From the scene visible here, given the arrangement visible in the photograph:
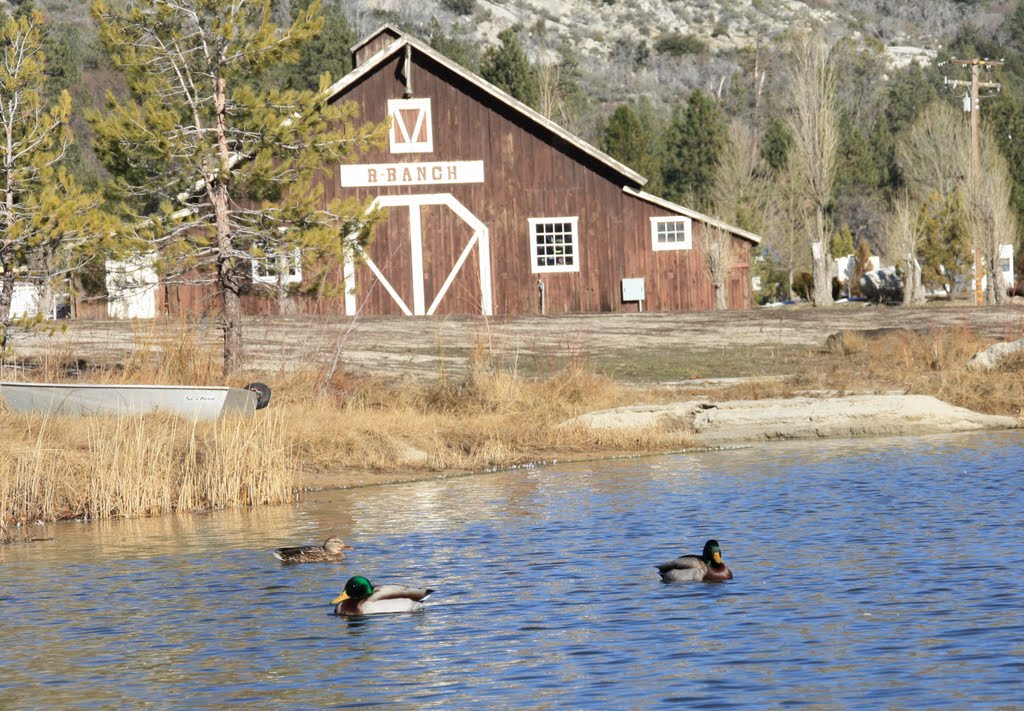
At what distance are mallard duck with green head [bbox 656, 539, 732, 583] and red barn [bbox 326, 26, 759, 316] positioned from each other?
99.9ft

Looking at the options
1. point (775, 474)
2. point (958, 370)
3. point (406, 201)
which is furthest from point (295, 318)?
point (775, 474)

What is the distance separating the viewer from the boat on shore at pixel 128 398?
23547mm

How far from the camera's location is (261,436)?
2166 cm

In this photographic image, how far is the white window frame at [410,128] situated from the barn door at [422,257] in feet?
4.52

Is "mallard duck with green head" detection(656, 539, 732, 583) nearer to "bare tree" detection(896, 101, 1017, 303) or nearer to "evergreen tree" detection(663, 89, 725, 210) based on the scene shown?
"bare tree" detection(896, 101, 1017, 303)

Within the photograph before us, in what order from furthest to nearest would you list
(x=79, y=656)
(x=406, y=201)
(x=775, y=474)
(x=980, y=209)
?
(x=980, y=209) < (x=406, y=201) < (x=775, y=474) < (x=79, y=656)

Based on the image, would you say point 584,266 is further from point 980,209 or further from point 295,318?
point 980,209

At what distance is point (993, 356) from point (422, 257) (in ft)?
62.5

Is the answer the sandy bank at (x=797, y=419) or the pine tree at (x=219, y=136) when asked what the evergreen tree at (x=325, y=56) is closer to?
the pine tree at (x=219, y=136)

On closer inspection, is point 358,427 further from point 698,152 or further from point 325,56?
point 325,56

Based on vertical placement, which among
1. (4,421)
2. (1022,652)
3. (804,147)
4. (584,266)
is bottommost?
(1022,652)

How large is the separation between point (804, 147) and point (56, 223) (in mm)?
39730

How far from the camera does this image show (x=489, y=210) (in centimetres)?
4612

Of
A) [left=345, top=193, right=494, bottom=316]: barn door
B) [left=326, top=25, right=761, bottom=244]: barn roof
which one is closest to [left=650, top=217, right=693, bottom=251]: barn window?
[left=326, top=25, right=761, bottom=244]: barn roof
